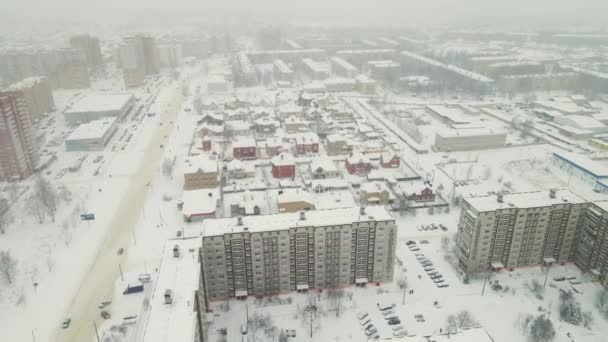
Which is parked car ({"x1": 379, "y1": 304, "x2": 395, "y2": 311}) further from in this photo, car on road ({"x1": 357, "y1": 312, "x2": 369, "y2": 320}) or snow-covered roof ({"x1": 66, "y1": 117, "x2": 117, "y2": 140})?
snow-covered roof ({"x1": 66, "y1": 117, "x2": 117, "y2": 140})

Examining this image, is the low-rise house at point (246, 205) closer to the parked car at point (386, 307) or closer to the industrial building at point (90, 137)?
the parked car at point (386, 307)

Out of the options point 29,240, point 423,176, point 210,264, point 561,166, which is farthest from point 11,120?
point 561,166

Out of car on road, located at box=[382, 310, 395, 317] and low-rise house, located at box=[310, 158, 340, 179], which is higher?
low-rise house, located at box=[310, 158, 340, 179]

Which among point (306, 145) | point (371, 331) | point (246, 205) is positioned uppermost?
point (306, 145)

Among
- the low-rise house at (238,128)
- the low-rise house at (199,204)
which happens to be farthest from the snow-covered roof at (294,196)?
the low-rise house at (238,128)

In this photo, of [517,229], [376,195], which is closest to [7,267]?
[376,195]

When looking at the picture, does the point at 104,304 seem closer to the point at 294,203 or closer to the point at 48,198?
the point at 294,203

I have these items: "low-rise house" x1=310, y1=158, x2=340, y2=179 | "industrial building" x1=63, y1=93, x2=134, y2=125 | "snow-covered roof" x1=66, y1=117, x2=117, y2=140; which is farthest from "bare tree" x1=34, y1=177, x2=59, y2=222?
"industrial building" x1=63, y1=93, x2=134, y2=125
